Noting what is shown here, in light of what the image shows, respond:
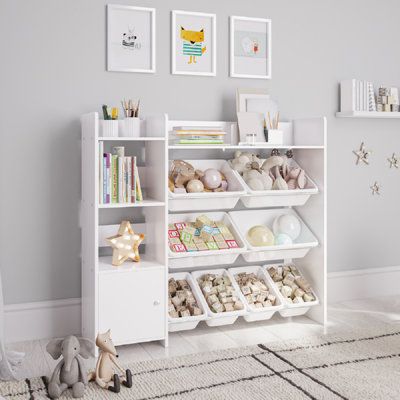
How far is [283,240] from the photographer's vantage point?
3.29 metres

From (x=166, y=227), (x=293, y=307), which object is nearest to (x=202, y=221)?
(x=166, y=227)

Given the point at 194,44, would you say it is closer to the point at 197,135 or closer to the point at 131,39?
the point at 131,39

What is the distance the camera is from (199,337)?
309cm

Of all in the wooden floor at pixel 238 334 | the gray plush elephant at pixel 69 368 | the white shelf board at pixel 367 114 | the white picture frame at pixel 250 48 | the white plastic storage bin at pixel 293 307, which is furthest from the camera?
the white shelf board at pixel 367 114

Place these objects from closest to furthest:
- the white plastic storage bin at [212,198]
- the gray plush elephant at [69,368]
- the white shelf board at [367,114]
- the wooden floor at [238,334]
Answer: the gray plush elephant at [69,368] → the wooden floor at [238,334] → the white plastic storage bin at [212,198] → the white shelf board at [367,114]

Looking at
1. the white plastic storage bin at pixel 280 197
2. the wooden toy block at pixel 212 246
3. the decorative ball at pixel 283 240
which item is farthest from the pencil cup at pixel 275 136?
the wooden toy block at pixel 212 246

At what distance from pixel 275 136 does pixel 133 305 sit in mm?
1177

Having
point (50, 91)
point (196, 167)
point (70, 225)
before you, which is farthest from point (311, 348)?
point (50, 91)

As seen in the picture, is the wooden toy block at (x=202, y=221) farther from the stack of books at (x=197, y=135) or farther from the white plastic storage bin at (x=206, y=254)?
the stack of books at (x=197, y=135)

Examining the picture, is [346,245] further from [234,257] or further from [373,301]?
[234,257]

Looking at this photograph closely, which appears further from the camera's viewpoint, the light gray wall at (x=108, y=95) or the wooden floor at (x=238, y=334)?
the light gray wall at (x=108, y=95)

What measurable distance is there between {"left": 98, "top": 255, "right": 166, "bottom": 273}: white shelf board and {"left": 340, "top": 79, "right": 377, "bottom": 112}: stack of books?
1.53 meters

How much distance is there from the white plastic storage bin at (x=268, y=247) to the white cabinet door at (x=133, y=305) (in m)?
0.55

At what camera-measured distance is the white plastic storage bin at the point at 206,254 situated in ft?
10.1
